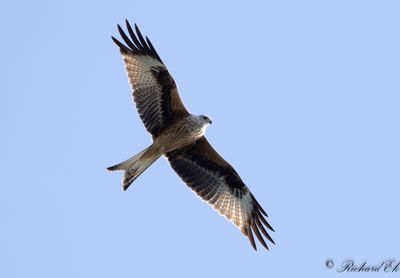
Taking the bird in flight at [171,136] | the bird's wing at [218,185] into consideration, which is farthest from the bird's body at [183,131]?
the bird's wing at [218,185]

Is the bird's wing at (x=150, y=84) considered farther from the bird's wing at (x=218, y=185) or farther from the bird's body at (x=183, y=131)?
the bird's wing at (x=218, y=185)

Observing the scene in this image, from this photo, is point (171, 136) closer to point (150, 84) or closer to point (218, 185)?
point (150, 84)

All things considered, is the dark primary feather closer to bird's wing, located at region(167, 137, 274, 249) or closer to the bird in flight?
the bird in flight

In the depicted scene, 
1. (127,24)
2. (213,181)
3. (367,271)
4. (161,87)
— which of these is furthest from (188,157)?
(367,271)

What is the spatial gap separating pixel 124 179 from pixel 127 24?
2.43 metres

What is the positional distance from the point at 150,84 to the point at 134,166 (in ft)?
4.45

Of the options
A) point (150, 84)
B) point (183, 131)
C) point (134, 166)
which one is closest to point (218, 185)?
point (183, 131)

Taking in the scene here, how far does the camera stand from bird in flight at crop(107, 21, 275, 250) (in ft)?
29.8

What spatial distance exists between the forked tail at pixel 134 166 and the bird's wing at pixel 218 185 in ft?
2.67

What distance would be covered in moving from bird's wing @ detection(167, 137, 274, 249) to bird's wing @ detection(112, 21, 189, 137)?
0.77 metres

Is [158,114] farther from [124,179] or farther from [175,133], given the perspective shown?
[124,179]

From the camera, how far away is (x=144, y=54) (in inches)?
361

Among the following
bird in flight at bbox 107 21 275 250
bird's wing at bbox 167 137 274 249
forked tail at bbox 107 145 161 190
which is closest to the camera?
forked tail at bbox 107 145 161 190

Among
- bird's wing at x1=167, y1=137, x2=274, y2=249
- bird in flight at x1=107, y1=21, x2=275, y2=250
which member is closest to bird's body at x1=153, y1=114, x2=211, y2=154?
bird in flight at x1=107, y1=21, x2=275, y2=250
